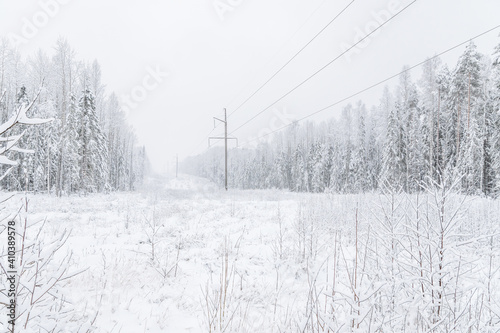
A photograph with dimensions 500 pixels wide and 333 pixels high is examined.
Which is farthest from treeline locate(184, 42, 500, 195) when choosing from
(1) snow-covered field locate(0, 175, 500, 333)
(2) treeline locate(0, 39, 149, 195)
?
(2) treeline locate(0, 39, 149, 195)

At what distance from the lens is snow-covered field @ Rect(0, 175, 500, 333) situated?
174 cm

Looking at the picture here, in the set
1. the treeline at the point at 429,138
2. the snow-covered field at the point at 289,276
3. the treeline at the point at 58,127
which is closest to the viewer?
the snow-covered field at the point at 289,276

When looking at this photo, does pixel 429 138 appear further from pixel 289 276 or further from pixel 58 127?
pixel 58 127

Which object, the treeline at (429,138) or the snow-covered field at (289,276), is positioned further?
the treeline at (429,138)

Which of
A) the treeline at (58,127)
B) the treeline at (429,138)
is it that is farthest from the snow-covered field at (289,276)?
the treeline at (58,127)

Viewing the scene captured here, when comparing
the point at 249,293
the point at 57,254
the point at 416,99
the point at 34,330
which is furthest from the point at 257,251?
the point at 416,99

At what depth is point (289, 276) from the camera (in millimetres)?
3992

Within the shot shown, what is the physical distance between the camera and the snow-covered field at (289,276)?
68.4 inches

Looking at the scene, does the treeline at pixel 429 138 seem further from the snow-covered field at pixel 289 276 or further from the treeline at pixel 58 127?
the treeline at pixel 58 127

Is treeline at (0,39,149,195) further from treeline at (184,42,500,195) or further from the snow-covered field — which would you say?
treeline at (184,42,500,195)

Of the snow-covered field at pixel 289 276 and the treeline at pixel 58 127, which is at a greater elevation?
the treeline at pixel 58 127

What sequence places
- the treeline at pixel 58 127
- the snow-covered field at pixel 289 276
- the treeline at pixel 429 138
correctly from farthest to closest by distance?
the treeline at pixel 58 127, the treeline at pixel 429 138, the snow-covered field at pixel 289 276

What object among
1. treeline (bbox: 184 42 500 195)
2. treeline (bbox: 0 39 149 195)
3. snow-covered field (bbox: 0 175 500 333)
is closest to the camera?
snow-covered field (bbox: 0 175 500 333)

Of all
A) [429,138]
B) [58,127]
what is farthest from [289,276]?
[429,138]
